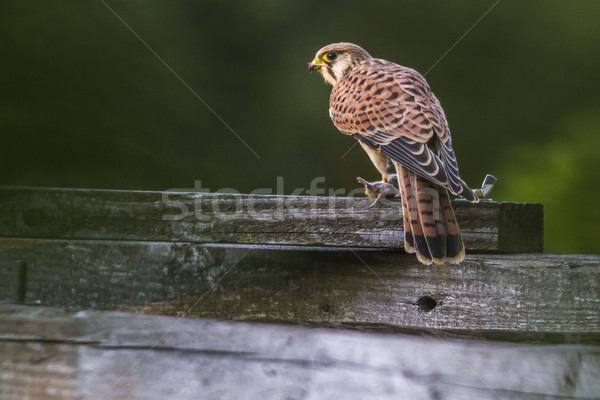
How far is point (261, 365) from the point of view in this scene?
0.90 meters

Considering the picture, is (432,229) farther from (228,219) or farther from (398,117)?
(398,117)

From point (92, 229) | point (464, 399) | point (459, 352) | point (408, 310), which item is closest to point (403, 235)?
point (408, 310)

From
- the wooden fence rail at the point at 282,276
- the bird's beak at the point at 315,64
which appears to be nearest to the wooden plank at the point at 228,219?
the wooden fence rail at the point at 282,276

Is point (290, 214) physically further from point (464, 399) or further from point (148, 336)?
point (464, 399)

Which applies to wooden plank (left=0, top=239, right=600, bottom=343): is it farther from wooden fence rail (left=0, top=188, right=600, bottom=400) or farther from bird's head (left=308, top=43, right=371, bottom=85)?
bird's head (left=308, top=43, right=371, bottom=85)

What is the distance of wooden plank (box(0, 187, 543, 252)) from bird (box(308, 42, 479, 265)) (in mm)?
65

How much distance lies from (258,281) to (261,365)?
0.99 feet

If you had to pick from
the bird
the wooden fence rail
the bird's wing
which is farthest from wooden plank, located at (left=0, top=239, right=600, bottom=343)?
the bird's wing

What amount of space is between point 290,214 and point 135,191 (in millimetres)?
367

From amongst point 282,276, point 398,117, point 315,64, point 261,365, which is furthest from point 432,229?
point 315,64

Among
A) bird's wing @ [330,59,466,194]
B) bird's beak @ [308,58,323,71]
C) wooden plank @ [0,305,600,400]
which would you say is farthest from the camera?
bird's beak @ [308,58,323,71]

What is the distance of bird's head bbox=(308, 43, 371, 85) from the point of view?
2.24m

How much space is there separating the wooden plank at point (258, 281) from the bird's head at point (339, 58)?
1.29 metres

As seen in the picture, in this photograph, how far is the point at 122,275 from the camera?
1183 mm
